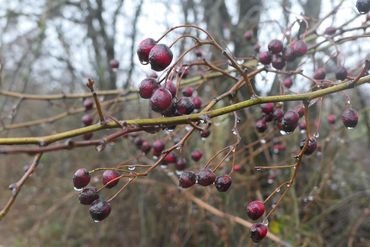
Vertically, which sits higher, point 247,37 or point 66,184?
point 247,37

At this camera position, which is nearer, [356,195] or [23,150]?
[23,150]

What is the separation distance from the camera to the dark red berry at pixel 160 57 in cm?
111

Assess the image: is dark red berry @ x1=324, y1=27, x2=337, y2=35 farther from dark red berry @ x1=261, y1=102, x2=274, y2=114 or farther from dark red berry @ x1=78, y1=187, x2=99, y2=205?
dark red berry @ x1=78, y1=187, x2=99, y2=205

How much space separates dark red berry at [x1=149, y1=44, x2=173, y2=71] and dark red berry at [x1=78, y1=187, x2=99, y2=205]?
349mm

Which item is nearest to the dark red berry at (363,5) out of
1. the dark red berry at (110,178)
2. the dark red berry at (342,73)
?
the dark red berry at (342,73)

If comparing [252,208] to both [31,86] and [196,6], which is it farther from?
[31,86]

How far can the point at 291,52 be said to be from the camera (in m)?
1.66

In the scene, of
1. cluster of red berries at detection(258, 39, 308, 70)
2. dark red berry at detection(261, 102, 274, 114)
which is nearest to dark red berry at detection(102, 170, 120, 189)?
dark red berry at detection(261, 102, 274, 114)

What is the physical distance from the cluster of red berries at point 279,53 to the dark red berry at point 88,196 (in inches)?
32.4

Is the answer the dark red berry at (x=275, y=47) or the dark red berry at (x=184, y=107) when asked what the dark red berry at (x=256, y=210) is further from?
the dark red berry at (x=275, y=47)

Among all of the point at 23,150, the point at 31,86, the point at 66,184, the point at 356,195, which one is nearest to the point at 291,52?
the point at 23,150

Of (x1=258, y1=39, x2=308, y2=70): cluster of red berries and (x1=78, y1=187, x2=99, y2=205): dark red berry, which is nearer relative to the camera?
(x1=78, y1=187, x2=99, y2=205): dark red berry

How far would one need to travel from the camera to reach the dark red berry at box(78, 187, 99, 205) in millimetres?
1142

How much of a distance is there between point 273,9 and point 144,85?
3473 millimetres
